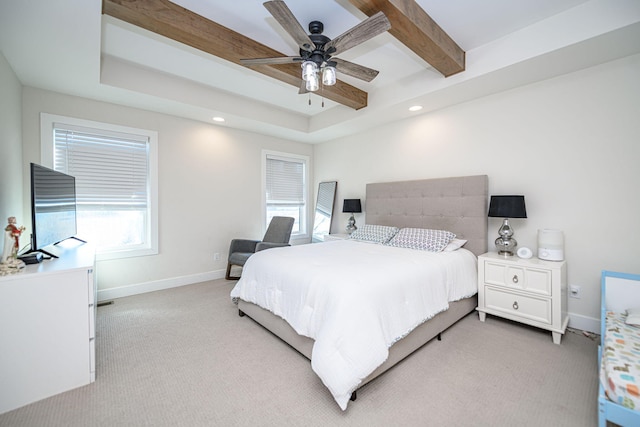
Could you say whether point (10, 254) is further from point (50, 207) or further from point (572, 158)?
point (572, 158)

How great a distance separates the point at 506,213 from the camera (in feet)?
8.86

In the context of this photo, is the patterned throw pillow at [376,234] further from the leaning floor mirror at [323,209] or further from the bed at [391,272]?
the leaning floor mirror at [323,209]

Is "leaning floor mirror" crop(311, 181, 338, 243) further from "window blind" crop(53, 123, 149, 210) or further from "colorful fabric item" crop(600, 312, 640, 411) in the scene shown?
"colorful fabric item" crop(600, 312, 640, 411)

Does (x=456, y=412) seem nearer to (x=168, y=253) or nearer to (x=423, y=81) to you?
(x=423, y=81)

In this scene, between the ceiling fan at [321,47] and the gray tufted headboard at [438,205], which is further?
the gray tufted headboard at [438,205]

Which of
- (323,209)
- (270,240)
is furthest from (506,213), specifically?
(270,240)

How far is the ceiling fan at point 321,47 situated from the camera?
5.74 ft

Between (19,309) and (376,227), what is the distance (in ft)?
11.1

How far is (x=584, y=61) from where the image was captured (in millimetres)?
2359

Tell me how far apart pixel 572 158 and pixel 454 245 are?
1.33m

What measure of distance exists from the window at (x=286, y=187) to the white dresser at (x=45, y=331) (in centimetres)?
316

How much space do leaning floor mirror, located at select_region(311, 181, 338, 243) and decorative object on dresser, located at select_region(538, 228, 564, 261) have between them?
10.2 feet

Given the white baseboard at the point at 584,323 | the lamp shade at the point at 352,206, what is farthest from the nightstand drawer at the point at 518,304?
the lamp shade at the point at 352,206

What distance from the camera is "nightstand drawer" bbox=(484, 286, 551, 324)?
2363 millimetres
